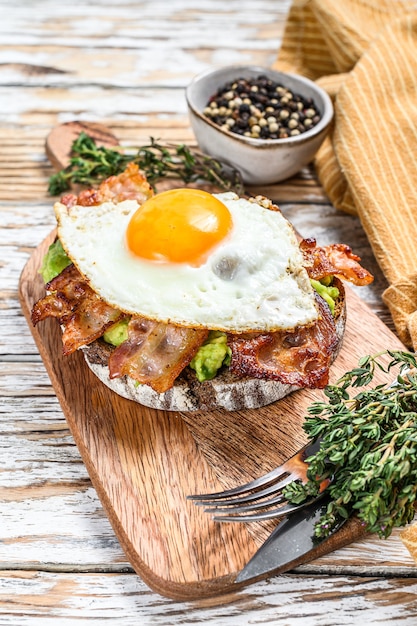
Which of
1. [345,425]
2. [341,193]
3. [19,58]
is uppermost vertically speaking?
[345,425]

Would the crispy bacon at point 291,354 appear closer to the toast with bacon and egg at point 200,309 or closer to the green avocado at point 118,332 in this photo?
the toast with bacon and egg at point 200,309

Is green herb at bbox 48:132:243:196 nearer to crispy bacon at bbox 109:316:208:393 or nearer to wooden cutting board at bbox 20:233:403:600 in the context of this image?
wooden cutting board at bbox 20:233:403:600

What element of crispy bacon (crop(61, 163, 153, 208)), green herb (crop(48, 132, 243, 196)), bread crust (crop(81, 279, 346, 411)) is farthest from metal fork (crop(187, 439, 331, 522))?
green herb (crop(48, 132, 243, 196))

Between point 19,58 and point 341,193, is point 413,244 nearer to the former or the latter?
point 341,193

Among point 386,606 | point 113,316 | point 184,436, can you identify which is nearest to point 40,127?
point 113,316

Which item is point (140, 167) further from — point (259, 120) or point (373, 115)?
point (373, 115)


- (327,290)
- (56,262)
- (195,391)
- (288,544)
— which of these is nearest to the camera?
(288,544)

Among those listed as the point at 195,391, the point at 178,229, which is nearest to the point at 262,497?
the point at 195,391
